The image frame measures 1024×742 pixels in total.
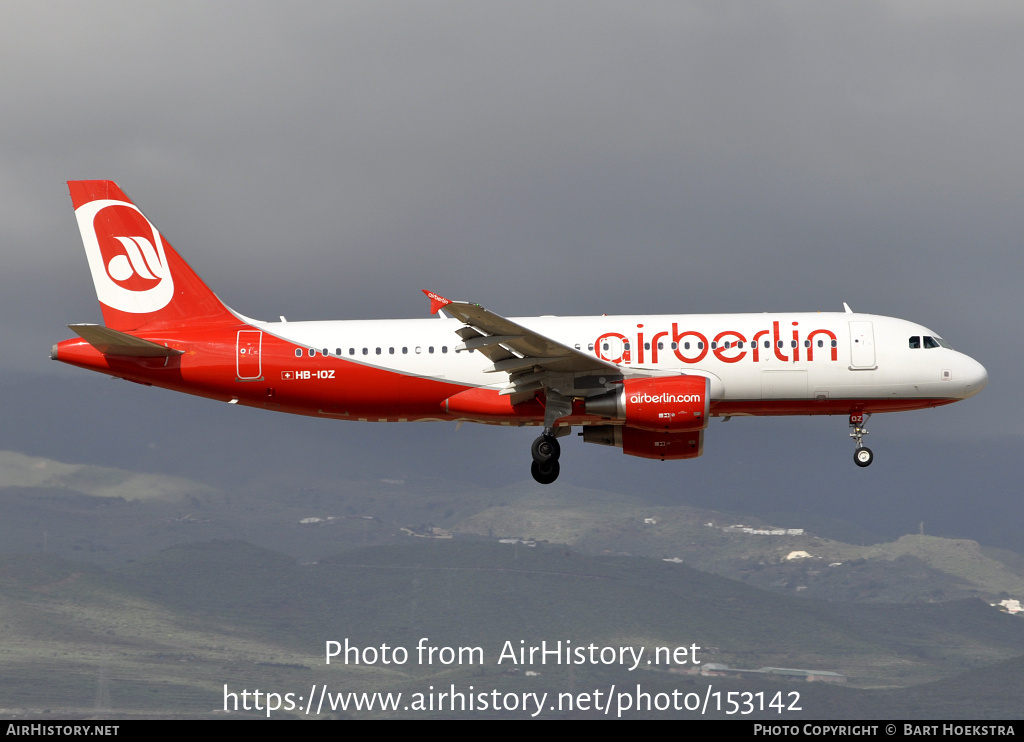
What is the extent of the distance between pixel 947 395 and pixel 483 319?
17180mm

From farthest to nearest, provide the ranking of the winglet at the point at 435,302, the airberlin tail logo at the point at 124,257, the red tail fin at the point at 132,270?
the airberlin tail logo at the point at 124,257
the red tail fin at the point at 132,270
the winglet at the point at 435,302

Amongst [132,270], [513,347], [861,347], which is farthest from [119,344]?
[861,347]

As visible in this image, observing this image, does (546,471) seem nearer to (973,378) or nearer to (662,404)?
(662,404)

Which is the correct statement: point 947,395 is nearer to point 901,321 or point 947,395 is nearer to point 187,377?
point 901,321

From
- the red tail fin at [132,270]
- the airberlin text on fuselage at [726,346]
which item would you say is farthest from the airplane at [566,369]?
the red tail fin at [132,270]

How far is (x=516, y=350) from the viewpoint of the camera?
41.3 metres

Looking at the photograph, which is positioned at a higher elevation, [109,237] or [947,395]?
[109,237]

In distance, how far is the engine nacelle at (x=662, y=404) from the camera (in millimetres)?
40719

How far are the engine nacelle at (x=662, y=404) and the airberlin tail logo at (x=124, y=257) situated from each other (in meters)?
18.3

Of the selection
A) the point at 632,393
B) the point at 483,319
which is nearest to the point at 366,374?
the point at 483,319

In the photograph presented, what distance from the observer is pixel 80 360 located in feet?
144

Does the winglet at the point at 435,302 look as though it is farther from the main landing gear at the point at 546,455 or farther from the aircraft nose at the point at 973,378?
the aircraft nose at the point at 973,378

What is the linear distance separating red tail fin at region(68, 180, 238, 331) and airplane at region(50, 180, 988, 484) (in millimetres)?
650
